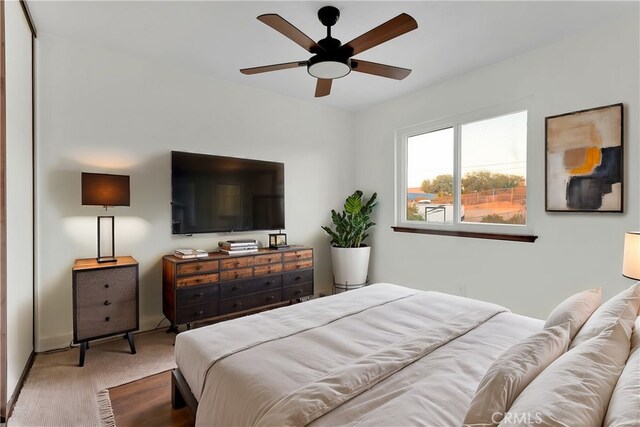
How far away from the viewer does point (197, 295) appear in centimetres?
303

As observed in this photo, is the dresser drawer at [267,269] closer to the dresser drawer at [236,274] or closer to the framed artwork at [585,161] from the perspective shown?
the dresser drawer at [236,274]

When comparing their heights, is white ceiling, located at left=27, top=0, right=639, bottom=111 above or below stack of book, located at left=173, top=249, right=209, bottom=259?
above

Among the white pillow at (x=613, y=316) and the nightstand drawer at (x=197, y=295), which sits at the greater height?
the white pillow at (x=613, y=316)

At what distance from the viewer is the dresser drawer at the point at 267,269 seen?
3.44m

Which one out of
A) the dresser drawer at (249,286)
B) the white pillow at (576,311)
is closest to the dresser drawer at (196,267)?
the dresser drawer at (249,286)

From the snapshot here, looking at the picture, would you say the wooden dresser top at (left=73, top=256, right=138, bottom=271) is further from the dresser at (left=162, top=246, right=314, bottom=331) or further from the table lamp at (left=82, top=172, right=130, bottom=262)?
the dresser at (left=162, top=246, right=314, bottom=331)

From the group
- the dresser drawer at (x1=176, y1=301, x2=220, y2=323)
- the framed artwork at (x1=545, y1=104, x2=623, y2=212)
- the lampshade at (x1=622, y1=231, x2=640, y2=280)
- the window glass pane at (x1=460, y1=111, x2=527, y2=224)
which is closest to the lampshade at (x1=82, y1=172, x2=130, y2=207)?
the dresser drawer at (x1=176, y1=301, x2=220, y2=323)

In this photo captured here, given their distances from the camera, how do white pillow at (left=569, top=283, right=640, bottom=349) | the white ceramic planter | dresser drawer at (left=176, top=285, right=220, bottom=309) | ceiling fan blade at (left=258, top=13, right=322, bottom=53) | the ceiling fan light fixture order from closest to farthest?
white pillow at (left=569, top=283, right=640, bottom=349) < ceiling fan blade at (left=258, top=13, right=322, bottom=53) < the ceiling fan light fixture < dresser drawer at (left=176, top=285, right=220, bottom=309) < the white ceramic planter

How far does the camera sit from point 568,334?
4.08 ft

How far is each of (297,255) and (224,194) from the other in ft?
3.47

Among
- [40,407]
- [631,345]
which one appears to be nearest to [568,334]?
[631,345]

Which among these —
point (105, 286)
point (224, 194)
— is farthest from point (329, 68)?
point (105, 286)

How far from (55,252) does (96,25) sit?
6.23 feet

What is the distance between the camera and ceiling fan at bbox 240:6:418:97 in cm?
193
